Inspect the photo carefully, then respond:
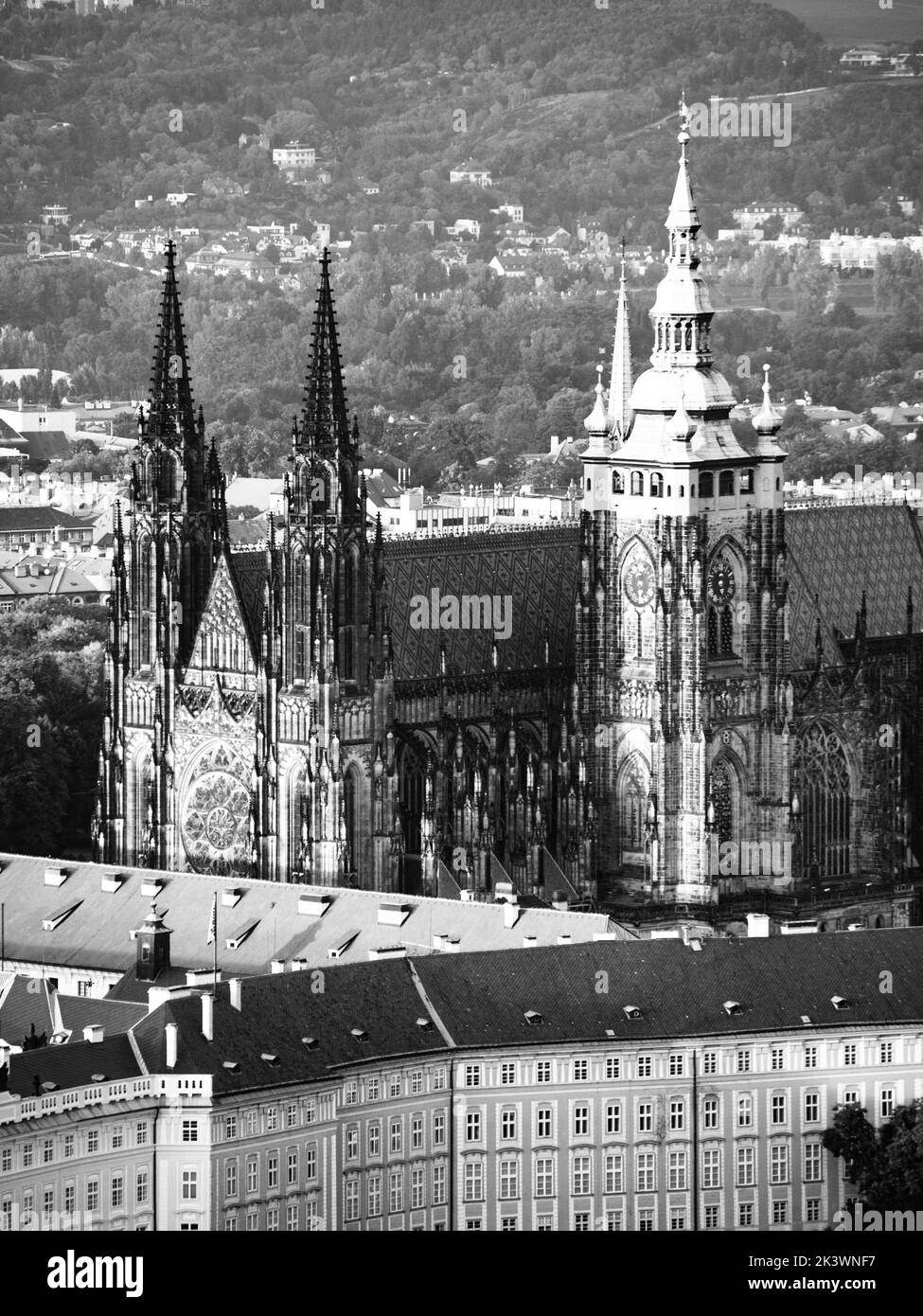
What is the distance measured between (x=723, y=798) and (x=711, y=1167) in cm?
4036

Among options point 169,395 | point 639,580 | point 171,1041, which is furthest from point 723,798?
point 171,1041

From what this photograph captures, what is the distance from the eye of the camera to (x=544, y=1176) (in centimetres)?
15325

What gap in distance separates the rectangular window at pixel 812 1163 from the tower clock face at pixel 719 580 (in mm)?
41783

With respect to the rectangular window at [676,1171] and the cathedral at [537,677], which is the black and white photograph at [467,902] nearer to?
the rectangular window at [676,1171]

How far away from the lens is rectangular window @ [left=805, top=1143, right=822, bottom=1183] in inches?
6122

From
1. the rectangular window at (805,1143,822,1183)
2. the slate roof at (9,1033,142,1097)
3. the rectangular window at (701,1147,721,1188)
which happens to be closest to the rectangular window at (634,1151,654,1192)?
the rectangular window at (701,1147,721,1188)

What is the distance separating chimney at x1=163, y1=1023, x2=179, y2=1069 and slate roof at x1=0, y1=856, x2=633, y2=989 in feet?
52.2

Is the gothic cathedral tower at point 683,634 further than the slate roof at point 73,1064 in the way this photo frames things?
Yes

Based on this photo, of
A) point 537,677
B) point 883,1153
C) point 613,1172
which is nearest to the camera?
point 883,1153

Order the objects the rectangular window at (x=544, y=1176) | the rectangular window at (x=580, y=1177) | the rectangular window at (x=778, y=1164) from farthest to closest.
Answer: the rectangular window at (x=778, y=1164) → the rectangular window at (x=580, y=1177) → the rectangular window at (x=544, y=1176)

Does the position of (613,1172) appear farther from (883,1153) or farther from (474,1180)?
(883,1153)

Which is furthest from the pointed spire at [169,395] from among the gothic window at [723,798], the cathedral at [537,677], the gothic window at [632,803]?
the gothic window at [723,798]

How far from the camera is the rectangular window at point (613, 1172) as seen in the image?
153875 millimetres

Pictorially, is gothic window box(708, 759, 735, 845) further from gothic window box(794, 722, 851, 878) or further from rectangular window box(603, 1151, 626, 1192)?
rectangular window box(603, 1151, 626, 1192)
